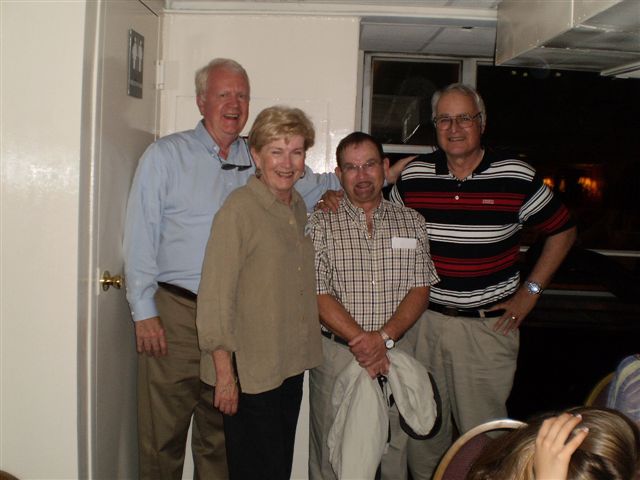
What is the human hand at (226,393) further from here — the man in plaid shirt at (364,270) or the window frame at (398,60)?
the window frame at (398,60)

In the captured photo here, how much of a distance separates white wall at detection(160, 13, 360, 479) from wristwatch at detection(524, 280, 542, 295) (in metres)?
1.07

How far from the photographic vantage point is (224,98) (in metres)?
2.20

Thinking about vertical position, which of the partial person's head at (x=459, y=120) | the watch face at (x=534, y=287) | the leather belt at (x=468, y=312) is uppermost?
the partial person's head at (x=459, y=120)

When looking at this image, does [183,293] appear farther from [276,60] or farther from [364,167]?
[276,60]

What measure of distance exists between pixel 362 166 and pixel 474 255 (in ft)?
1.96

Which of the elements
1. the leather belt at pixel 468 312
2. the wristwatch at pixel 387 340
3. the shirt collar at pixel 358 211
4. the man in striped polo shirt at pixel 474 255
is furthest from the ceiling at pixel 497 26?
the wristwatch at pixel 387 340

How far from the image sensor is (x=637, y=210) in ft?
32.7

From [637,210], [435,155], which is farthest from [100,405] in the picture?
[637,210]

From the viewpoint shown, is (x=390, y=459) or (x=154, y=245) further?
(x=390, y=459)

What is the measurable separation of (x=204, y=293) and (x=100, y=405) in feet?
2.02

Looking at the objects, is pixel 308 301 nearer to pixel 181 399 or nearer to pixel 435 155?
pixel 181 399

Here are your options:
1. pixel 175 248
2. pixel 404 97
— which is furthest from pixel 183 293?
pixel 404 97

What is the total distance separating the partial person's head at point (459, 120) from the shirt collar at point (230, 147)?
817 mm

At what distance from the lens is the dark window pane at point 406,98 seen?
3.70 meters
